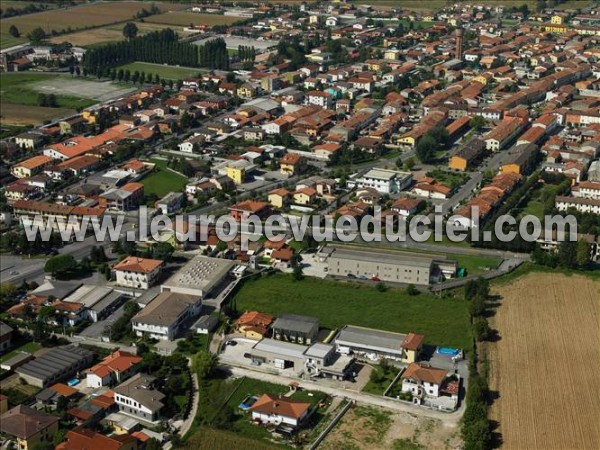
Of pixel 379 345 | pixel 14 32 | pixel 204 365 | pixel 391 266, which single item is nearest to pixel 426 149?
pixel 391 266

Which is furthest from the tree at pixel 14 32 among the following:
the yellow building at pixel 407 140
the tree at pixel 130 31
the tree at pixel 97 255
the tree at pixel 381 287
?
the tree at pixel 381 287

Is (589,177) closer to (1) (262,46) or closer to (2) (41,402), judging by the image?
(2) (41,402)

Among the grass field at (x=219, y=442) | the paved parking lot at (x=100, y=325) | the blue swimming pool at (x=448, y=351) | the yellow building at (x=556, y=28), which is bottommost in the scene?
the paved parking lot at (x=100, y=325)

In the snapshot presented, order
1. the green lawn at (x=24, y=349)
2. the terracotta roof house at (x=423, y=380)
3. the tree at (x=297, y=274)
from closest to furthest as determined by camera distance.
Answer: the terracotta roof house at (x=423, y=380) < the green lawn at (x=24, y=349) < the tree at (x=297, y=274)

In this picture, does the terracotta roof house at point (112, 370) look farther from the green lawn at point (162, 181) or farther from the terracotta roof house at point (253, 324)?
the green lawn at point (162, 181)

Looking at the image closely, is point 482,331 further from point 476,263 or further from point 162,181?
point 162,181

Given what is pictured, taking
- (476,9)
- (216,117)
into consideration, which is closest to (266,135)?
(216,117)

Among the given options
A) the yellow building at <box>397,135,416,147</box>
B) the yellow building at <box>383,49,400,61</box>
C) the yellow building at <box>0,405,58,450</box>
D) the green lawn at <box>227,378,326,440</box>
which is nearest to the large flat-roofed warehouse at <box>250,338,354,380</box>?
the green lawn at <box>227,378,326,440</box>
